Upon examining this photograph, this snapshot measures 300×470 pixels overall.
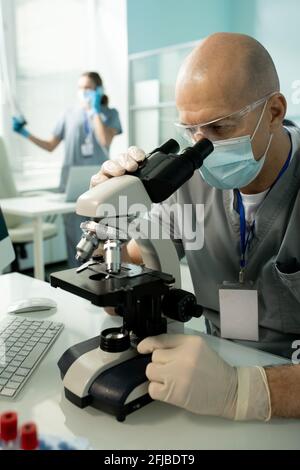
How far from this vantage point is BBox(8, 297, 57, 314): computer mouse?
1.12m

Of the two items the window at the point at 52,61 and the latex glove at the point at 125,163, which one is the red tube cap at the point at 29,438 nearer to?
Answer: the latex glove at the point at 125,163

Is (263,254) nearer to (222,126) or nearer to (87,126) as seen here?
(222,126)

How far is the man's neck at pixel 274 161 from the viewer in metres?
1.12

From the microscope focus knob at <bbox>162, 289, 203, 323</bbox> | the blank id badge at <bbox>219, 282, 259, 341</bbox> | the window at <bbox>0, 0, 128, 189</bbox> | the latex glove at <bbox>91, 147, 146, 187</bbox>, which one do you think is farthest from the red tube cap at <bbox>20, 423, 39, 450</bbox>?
the window at <bbox>0, 0, 128, 189</bbox>

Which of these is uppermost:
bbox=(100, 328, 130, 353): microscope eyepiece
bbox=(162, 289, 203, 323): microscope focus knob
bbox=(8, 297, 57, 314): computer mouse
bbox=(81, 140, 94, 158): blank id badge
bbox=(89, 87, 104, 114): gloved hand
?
bbox=(89, 87, 104, 114): gloved hand

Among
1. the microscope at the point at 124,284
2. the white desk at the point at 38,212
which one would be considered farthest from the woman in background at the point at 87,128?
the microscope at the point at 124,284

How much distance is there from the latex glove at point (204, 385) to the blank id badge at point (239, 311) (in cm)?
35

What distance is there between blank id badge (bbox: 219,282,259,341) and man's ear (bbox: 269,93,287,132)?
1.35ft

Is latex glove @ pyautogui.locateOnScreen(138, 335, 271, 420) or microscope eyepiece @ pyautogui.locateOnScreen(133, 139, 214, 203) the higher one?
microscope eyepiece @ pyautogui.locateOnScreen(133, 139, 214, 203)

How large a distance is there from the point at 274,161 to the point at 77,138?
249 centimetres

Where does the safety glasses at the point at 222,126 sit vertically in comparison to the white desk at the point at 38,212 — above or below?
above

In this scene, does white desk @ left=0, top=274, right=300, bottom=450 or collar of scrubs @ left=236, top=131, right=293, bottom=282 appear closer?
white desk @ left=0, top=274, right=300, bottom=450

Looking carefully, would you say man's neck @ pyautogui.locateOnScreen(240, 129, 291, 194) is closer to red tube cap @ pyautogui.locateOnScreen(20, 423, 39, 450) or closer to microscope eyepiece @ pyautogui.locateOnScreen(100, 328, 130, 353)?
microscope eyepiece @ pyautogui.locateOnScreen(100, 328, 130, 353)

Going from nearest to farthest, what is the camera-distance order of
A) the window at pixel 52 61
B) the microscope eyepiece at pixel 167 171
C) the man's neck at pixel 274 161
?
the microscope eyepiece at pixel 167 171
the man's neck at pixel 274 161
the window at pixel 52 61
